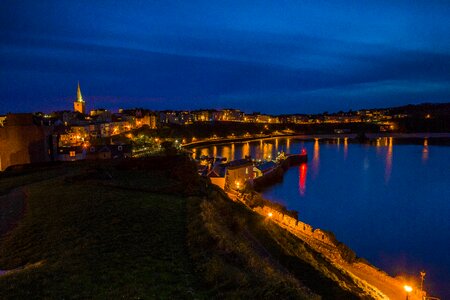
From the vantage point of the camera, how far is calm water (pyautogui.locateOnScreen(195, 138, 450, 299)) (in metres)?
20.7

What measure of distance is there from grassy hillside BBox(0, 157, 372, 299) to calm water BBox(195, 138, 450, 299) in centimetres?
918

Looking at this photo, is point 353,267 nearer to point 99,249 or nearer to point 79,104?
point 99,249

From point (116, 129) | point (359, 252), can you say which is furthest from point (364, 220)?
point (116, 129)

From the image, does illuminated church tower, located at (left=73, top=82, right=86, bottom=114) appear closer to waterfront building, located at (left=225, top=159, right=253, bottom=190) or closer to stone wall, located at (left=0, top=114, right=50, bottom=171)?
waterfront building, located at (left=225, top=159, right=253, bottom=190)

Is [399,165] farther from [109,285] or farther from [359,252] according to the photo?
[109,285]

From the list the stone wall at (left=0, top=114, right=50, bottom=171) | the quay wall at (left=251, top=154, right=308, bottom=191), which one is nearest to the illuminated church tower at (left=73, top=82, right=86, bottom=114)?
the quay wall at (left=251, top=154, right=308, bottom=191)

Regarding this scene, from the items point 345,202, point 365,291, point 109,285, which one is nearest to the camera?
point 109,285

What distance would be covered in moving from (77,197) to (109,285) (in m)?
6.74

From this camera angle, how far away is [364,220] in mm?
28125

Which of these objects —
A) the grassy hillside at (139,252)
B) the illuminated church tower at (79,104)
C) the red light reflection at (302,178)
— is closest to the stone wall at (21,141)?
the grassy hillside at (139,252)

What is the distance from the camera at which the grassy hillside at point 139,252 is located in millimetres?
5355

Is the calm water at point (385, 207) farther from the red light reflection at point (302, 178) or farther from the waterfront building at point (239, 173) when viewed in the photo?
the waterfront building at point (239, 173)

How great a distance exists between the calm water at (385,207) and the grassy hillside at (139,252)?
9.18 meters

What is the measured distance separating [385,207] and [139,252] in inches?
1203
